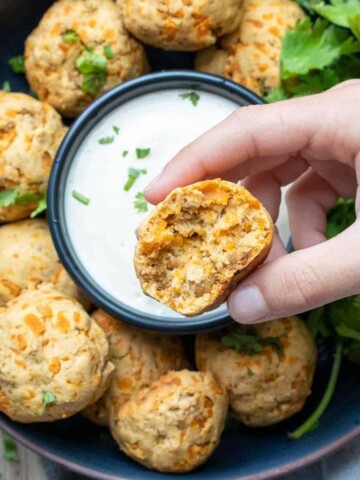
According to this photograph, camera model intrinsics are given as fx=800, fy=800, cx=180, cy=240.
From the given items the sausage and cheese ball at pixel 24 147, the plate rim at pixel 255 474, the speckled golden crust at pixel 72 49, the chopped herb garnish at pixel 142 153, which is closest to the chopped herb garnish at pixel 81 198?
the sausage and cheese ball at pixel 24 147

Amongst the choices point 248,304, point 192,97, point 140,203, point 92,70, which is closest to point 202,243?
point 248,304

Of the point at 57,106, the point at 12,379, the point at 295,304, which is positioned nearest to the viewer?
the point at 295,304

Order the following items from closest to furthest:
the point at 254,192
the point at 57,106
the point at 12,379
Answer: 1. the point at 12,379
2. the point at 254,192
3. the point at 57,106

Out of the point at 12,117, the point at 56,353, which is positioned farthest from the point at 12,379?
the point at 12,117

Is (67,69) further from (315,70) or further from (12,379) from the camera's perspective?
(12,379)

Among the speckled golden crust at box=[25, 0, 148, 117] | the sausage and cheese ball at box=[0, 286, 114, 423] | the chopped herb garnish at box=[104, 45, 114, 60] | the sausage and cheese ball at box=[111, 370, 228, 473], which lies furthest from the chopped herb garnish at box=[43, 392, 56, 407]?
the chopped herb garnish at box=[104, 45, 114, 60]

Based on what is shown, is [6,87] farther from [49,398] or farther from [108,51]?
[49,398]

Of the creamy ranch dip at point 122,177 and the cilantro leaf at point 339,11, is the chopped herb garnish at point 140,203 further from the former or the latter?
the cilantro leaf at point 339,11
